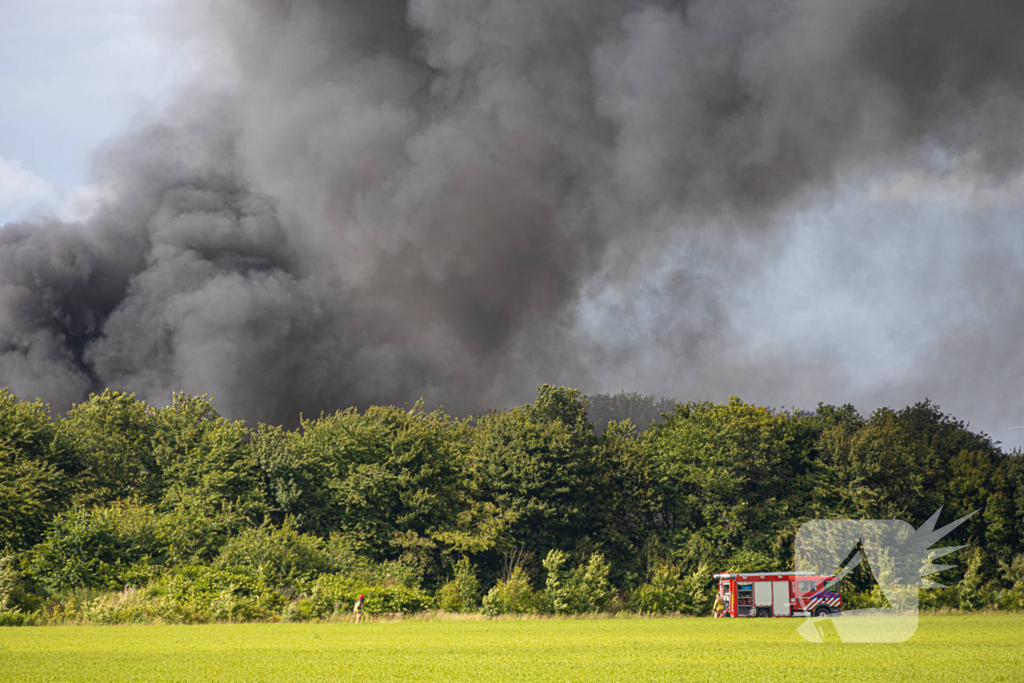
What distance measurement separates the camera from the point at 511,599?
139 ft

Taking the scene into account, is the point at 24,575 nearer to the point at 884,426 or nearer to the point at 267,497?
the point at 267,497

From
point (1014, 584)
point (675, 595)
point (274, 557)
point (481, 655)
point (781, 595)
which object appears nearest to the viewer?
point (481, 655)

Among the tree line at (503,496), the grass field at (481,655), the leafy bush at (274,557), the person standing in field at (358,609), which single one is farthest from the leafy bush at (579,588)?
the grass field at (481,655)

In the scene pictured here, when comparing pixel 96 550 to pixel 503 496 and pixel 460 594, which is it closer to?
pixel 460 594

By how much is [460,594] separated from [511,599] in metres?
3.03

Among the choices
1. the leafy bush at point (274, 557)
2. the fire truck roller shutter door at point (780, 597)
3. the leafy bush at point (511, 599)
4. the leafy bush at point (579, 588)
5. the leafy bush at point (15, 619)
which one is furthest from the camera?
the leafy bush at point (579, 588)

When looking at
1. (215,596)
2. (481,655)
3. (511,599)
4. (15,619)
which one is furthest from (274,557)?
(481,655)

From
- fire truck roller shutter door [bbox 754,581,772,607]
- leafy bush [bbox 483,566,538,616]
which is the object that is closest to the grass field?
fire truck roller shutter door [bbox 754,581,772,607]

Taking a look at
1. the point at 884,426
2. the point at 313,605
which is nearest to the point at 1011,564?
the point at 884,426

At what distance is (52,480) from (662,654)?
3699 centimetres

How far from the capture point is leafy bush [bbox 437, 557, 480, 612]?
43094mm

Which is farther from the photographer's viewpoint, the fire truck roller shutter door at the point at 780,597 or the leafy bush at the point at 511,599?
the leafy bush at the point at 511,599

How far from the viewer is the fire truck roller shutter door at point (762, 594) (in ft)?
138

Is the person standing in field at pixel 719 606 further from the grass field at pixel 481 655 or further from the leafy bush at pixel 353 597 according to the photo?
the leafy bush at pixel 353 597
